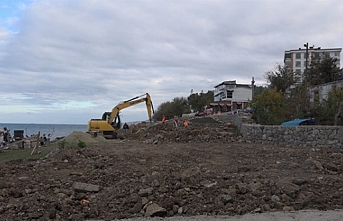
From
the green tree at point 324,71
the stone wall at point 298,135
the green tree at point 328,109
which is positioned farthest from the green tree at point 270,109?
the green tree at point 324,71

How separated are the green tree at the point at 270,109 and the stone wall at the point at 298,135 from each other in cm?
229

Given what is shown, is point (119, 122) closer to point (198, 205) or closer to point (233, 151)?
point (233, 151)

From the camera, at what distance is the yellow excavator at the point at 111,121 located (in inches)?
1362

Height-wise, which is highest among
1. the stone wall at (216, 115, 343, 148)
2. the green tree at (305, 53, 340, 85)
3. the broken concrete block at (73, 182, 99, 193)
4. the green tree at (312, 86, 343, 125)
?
the green tree at (305, 53, 340, 85)

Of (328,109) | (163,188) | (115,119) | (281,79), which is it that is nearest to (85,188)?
(163,188)

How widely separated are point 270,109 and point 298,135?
28.1 ft

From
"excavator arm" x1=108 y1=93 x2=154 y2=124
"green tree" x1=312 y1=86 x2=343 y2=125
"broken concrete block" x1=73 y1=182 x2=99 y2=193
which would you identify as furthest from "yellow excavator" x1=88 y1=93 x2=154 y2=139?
"broken concrete block" x1=73 y1=182 x2=99 y2=193

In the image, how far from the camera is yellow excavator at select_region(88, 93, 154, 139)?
34594 millimetres

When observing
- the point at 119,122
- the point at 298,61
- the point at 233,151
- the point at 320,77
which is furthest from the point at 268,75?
the point at 298,61

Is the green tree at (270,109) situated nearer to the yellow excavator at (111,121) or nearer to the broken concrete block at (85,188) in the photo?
the yellow excavator at (111,121)

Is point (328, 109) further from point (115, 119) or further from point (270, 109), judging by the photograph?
point (115, 119)

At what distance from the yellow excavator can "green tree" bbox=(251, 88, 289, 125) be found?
10.8m

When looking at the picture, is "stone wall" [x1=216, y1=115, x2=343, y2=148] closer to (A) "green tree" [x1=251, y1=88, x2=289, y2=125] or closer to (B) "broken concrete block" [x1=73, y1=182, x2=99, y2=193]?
(A) "green tree" [x1=251, y1=88, x2=289, y2=125]

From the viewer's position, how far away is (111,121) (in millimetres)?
36156
